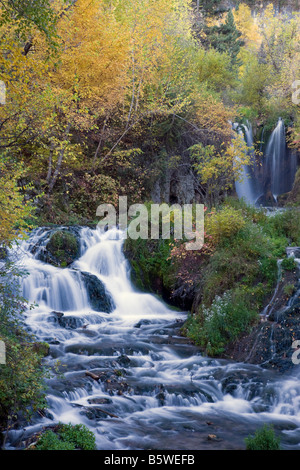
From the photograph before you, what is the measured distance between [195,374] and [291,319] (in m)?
2.66

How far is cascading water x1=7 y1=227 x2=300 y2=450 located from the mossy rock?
0.53 m

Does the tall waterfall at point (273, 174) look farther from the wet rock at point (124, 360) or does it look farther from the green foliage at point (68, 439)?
the green foliage at point (68, 439)

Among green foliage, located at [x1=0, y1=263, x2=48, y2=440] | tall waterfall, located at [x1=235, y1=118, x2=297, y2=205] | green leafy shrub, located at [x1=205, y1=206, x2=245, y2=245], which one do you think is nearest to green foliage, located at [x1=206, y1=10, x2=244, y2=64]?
tall waterfall, located at [x1=235, y1=118, x2=297, y2=205]

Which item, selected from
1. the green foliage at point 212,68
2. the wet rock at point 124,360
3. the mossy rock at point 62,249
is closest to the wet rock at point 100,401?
the wet rock at point 124,360

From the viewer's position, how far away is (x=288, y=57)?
25.8 m

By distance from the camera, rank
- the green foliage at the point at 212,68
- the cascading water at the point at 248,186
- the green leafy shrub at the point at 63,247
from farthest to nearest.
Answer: the green foliage at the point at 212,68
the cascading water at the point at 248,186
the green leafy shrub at the point at 63,247

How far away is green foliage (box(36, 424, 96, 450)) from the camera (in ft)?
16.9

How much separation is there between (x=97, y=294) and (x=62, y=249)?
2271mm

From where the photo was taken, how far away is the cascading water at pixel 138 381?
6211mm

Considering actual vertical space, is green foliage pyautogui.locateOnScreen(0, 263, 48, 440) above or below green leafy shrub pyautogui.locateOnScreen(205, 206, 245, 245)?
below

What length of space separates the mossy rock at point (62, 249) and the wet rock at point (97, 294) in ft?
3.64

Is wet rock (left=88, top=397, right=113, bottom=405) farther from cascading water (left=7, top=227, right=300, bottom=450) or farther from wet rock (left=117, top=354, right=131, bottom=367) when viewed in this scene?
wet rock (left=117, top=354, right=131, bottom=367)

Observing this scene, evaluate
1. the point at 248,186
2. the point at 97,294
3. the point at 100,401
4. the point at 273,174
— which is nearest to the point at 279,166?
the point at 273,174
